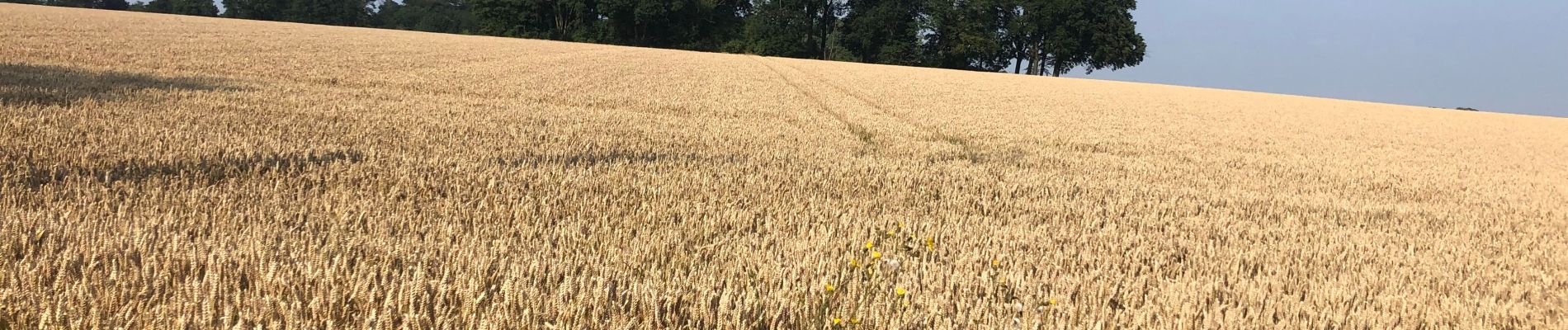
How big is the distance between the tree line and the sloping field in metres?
57.4

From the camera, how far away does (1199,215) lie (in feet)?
13.9

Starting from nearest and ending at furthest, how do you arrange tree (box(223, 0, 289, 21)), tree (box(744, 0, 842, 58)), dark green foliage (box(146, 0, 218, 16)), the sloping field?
the sloping field → tree (box(744, 0, 842, 58)) → tree (box(223, 0, 289, 21)) → dark green foliage (box(146, 0, 218, 16))

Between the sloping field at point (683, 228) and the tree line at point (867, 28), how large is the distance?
188 ft

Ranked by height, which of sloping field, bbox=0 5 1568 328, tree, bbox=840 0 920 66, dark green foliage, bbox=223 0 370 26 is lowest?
sloping field, bbox=0 5 1568 328

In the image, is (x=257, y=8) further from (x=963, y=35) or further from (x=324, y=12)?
(x=963, y=35)

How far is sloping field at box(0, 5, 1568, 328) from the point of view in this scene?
2109 millimetres

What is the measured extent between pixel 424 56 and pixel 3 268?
2151 cm

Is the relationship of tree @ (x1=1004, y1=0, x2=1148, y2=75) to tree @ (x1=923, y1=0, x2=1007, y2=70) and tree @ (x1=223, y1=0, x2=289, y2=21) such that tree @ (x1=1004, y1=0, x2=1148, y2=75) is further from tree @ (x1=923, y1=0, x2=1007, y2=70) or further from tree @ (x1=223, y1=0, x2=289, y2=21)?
tree @ (x1=223, y1=0, x2=289, y2=21)

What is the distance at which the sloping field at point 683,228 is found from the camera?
6.92 ft

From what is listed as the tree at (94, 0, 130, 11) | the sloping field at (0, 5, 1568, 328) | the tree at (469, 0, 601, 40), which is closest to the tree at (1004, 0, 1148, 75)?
the tree at (469, 0, 601, 40)

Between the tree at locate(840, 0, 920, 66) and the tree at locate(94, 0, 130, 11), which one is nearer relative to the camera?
the tree at locate(840, 0, 920, 66)

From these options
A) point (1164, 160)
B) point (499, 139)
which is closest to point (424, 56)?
point (499, 139)

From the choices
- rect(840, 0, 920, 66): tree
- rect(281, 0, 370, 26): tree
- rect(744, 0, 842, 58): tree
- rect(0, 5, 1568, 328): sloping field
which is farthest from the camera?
rect(281, 0, 370, 26): tree

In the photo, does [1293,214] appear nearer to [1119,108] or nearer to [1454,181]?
[1454,181]
